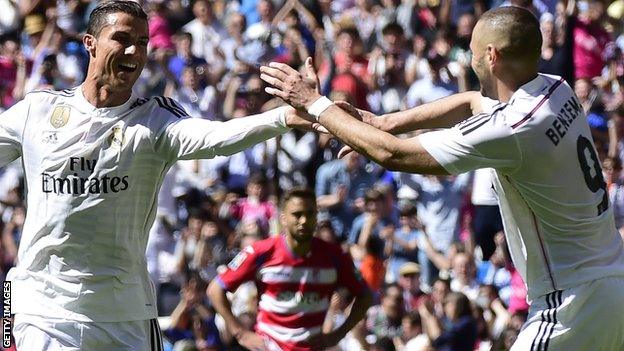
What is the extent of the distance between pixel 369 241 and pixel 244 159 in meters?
2.08

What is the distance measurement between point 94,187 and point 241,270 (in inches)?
165

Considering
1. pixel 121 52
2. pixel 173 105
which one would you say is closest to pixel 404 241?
pixel 173 105

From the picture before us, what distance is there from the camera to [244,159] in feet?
53.4

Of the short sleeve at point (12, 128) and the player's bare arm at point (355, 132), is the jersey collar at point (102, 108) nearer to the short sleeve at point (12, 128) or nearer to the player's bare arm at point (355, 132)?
the short sleeve at point (12, 128)

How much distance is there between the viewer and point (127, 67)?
305 inches

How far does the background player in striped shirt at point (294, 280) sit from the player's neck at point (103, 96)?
3.90 metres

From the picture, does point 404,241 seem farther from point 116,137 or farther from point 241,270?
point 116,137

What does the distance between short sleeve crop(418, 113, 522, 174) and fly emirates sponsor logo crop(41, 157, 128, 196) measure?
159 centimetres

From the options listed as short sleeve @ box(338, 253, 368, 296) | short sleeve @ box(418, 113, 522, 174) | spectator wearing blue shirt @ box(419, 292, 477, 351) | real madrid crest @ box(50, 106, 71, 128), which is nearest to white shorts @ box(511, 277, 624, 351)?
short sleeve @ box(418, 113, 522, 174)

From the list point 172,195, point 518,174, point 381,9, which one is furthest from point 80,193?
point 381,9

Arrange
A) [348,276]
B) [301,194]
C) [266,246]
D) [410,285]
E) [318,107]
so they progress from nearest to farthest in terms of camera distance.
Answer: [318,107], [301,194], [348,276], [266,246], [410,285]

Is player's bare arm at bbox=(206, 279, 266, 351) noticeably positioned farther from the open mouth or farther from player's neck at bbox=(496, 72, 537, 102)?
player's neck at bbox=(496, 72, 537, 102)

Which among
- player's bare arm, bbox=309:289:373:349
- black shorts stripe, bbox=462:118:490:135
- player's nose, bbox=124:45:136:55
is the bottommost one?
player's bare arm, bbox=309:289:373:349

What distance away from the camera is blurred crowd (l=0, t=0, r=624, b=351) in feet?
45.2
